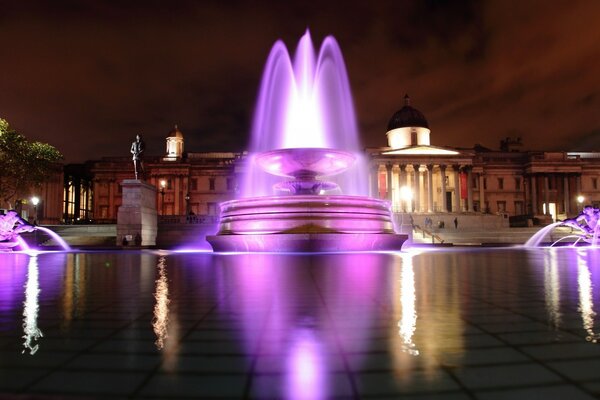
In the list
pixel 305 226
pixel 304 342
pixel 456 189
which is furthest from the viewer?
pixel 456 189

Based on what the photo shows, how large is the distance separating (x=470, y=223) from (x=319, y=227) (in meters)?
44.5

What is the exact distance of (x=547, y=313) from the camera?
382 cm

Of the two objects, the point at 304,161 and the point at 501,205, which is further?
the point at 501,205

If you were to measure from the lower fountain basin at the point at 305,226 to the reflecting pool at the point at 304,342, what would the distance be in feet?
26.9

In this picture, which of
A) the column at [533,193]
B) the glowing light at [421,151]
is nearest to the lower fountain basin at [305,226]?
the glowing light at [421,151]

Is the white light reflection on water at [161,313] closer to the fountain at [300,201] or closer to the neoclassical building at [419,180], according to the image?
the fountain at [300,201]

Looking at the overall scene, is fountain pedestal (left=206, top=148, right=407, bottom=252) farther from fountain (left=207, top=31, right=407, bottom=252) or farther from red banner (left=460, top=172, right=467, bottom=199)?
red banner (left=460, top=172, right=467, bottom=199)

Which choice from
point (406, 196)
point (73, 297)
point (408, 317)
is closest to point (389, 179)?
point (406, 196)

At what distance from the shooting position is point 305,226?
558 inches

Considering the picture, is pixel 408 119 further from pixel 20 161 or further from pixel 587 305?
pixel 587 305

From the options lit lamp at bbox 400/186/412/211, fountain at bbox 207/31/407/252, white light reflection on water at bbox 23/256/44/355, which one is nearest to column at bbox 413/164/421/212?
lit lamp at bbox 400/186/412/211

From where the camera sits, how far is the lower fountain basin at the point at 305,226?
1387 centimetres

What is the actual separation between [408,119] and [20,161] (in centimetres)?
4982

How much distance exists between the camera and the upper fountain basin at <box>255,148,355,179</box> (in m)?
16.6
